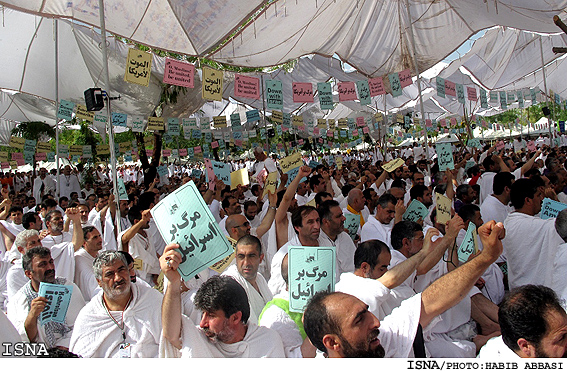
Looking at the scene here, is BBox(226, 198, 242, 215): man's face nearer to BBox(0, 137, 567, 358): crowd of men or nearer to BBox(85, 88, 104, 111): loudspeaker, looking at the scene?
BBox(0, 137, 567, 358): crowd of men

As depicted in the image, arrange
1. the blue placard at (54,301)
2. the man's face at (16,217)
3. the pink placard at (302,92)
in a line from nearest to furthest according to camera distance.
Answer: the blue placard at (54,301) → the man's face at (16,217) → the pink placard at (302,92)

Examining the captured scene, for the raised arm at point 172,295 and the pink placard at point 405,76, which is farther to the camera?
the pink placard at point 405,76

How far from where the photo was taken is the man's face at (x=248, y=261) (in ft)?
11.2

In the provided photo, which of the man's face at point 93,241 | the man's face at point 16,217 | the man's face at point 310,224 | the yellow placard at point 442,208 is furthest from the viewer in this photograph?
the man's face at point 16,217

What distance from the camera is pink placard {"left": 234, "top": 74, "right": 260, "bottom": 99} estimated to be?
31.7 ft

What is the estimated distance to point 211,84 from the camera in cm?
862

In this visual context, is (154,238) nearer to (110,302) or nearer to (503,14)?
(110,302)

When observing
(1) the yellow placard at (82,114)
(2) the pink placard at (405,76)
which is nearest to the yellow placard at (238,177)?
(1) the yellow placard at (82,114)

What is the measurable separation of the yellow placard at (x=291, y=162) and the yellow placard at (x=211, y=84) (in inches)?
123

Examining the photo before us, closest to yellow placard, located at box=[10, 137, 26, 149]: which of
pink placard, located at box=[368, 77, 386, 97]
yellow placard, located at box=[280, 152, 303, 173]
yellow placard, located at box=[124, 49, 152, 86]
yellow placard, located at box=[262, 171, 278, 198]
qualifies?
yellow placard, located at box=[124, 49, 152, 86]

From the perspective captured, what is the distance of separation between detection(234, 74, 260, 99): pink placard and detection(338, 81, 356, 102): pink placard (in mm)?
2802

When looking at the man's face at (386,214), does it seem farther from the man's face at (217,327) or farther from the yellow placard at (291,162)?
the man's face at (217,327)

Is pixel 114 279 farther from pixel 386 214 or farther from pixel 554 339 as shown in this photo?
pixel 386 214

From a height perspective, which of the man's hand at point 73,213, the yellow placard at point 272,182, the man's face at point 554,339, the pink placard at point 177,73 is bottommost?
the man's face at point 554,339
